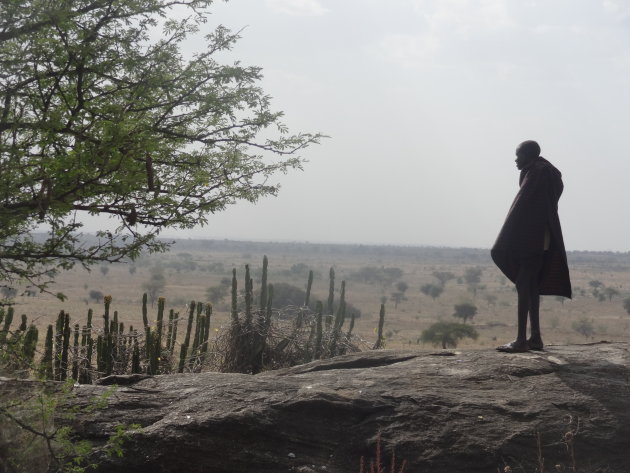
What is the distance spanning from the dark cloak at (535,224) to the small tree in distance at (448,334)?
817 inches

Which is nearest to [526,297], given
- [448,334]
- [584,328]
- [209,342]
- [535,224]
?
[535,224]

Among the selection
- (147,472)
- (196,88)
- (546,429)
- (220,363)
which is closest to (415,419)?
(546,429)

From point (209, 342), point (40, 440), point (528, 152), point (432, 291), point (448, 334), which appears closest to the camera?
Result: point (40, 440)

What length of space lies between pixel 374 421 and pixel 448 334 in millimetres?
22804

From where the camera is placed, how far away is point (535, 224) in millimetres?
7445

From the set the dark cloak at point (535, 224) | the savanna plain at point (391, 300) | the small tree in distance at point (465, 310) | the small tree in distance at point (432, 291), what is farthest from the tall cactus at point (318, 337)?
the small tree in distance at point (432, 291)

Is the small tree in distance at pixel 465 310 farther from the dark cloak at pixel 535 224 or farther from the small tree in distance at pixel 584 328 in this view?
the dark cloak at pixel 535 224

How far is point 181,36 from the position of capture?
7.20 meters

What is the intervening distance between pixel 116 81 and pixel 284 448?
3.32m

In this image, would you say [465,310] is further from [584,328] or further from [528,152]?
[528,152]

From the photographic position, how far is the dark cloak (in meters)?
7.45

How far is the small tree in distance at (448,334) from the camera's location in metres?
28.6

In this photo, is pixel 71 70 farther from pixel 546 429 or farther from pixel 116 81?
pixel 546 429

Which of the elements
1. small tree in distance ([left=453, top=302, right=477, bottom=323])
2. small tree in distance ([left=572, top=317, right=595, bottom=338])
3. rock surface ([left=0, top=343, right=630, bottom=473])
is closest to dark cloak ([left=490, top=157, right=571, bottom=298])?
rock surface ([left=0, top=343, right=630, bottom=473])
